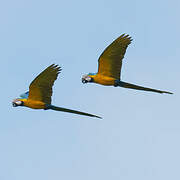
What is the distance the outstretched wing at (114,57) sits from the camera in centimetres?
16075

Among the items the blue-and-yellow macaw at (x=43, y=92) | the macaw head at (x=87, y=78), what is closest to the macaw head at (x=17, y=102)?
the blue-and-yellow macaw at (x=43, y=92)

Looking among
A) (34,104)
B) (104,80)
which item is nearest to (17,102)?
(34,104)

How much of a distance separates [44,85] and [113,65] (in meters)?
7.77

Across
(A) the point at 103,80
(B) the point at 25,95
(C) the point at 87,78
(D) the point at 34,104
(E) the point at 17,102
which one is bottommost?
(E) the point at 17,102

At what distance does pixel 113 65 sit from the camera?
161375 mm

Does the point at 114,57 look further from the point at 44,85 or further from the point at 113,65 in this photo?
the point at 44,85

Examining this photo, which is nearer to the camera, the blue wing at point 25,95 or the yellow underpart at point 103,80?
the yellow underpart at point 103,80

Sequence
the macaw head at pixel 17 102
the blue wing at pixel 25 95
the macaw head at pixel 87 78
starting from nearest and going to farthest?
1. the macaw head at pixel 17 102
2. the macaw head at pixel 87 78
3. the blue wing at pixel 25 95

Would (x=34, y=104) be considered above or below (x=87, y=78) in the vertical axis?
below

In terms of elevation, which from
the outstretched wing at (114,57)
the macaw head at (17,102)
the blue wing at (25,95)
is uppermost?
→ the outstretched wing at (114,57)

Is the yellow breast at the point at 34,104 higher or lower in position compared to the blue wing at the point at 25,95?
lower

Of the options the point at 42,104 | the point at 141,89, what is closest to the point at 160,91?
the point at 141,89

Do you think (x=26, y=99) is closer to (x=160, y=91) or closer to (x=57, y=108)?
(x=57, y=108)

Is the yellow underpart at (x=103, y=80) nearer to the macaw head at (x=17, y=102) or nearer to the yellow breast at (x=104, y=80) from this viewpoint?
the yellow breast at (x=104, y=80)
